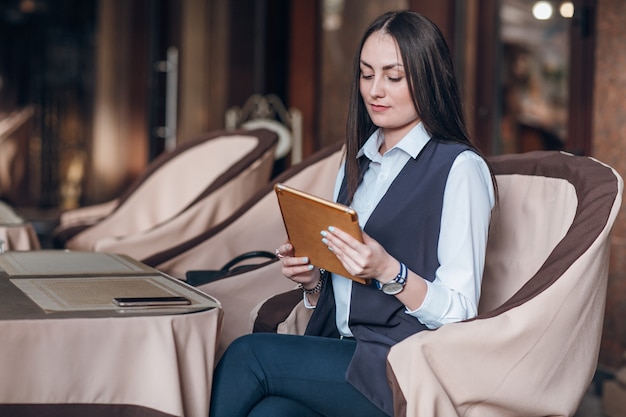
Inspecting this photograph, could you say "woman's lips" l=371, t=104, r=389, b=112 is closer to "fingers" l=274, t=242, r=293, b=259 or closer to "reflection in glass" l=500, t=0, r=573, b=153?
"fingers" l=274, t=242, r=293, b=259

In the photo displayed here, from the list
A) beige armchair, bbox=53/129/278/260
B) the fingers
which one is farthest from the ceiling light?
the fingers

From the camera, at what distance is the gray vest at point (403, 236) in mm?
1840

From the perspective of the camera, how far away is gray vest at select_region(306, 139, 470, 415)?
6.04 ft

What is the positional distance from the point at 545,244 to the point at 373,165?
41 cm

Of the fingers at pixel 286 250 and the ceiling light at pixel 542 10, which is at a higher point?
the ceiling light at pixel 542 10

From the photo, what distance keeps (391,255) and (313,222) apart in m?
0.20

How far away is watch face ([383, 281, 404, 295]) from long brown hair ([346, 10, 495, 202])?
0.34 metres

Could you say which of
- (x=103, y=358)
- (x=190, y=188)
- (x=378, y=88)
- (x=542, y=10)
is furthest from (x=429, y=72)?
(x=190, y=188)

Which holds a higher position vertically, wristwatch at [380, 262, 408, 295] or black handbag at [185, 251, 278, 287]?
wristwatch at [380, 262, 408, 295]

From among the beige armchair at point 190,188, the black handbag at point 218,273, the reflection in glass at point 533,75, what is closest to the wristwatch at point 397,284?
the black handbag at point 218,273

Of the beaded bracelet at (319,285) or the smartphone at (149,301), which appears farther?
the beaded bracelet at (319,285)

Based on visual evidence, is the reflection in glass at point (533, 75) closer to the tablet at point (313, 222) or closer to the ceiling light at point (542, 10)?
the ceiling light at point (542, 10)

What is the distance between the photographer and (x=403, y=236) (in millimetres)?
1861

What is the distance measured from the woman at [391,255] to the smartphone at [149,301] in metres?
0.16
